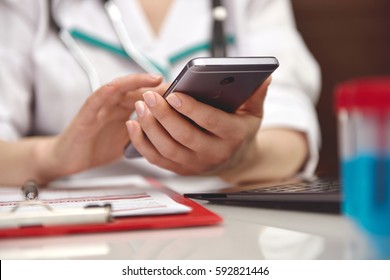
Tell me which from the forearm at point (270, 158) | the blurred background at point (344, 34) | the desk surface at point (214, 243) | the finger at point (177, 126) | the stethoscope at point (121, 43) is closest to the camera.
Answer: the desk surface at point (214, 243)

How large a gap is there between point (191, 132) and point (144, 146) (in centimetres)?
4

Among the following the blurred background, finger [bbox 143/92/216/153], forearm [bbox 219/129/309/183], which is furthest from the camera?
the blurred background

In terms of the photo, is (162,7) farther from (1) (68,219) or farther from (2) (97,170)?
(1) (68,219)

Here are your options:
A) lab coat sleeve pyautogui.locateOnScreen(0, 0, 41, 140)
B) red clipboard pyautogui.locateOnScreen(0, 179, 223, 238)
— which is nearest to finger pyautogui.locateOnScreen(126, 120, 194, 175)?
red clipboard pyautogui.locateOnScreen(0, 179, 223, 238)

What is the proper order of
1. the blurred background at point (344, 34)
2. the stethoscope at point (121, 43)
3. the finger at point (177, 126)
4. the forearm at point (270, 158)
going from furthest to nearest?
the blurred background at point (344, 34) → the stethoscope at point (121, 43) → the forearm at point (270, 158) → the finger at point (177, 126)

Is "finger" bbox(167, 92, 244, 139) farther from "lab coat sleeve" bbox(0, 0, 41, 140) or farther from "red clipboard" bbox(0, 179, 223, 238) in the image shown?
"lab coat sleeve" bbox(0, 0, 41, 140)

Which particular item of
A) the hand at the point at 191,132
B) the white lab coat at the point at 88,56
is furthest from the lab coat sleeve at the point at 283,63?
the hand at the point at 191,132

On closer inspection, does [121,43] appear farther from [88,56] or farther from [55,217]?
[55,217]

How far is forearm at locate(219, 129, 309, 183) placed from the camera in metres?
0.47

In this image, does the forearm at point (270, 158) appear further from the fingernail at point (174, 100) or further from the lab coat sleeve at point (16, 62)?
the lab coat sleeve at point (16, 62)

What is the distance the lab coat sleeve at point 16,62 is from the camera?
594mm

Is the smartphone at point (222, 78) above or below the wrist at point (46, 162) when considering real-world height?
above

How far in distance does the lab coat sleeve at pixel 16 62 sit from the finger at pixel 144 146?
0.26m

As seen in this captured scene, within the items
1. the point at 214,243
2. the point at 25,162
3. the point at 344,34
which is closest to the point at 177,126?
the point at 214,243
